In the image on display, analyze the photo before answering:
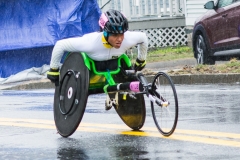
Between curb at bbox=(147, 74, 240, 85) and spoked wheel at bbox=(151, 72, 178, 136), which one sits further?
curb at bbox=(147, 74, 240, 85)

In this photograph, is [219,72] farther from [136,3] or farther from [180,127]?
[136,3]

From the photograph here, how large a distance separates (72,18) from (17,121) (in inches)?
444

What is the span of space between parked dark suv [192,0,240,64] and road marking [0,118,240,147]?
7.60m

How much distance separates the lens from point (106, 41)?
8070 millimetres

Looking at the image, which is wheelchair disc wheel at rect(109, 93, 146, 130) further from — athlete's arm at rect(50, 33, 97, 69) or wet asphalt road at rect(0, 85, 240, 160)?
athlete's arm at rect(50, 33, 97, 69)

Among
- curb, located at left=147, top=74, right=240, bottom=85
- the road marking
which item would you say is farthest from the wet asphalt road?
curb, located at left=147, top=74, right=240, bottom=85

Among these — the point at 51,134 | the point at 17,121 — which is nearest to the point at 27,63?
the point at 17,121

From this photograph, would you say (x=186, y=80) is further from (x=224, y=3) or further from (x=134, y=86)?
(x=134, y=86)

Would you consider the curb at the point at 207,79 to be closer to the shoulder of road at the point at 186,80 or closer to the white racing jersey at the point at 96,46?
the shoulder of road at the point at 186,80

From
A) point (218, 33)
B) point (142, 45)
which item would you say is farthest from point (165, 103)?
point (218, 33)

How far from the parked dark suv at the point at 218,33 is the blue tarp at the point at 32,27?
3.73m

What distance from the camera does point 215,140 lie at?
7.33 m

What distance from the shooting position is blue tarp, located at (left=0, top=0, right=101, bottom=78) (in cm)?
2084

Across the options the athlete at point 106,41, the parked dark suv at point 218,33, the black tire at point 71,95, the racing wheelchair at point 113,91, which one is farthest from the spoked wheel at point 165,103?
the parked dark suv at point 218,33
